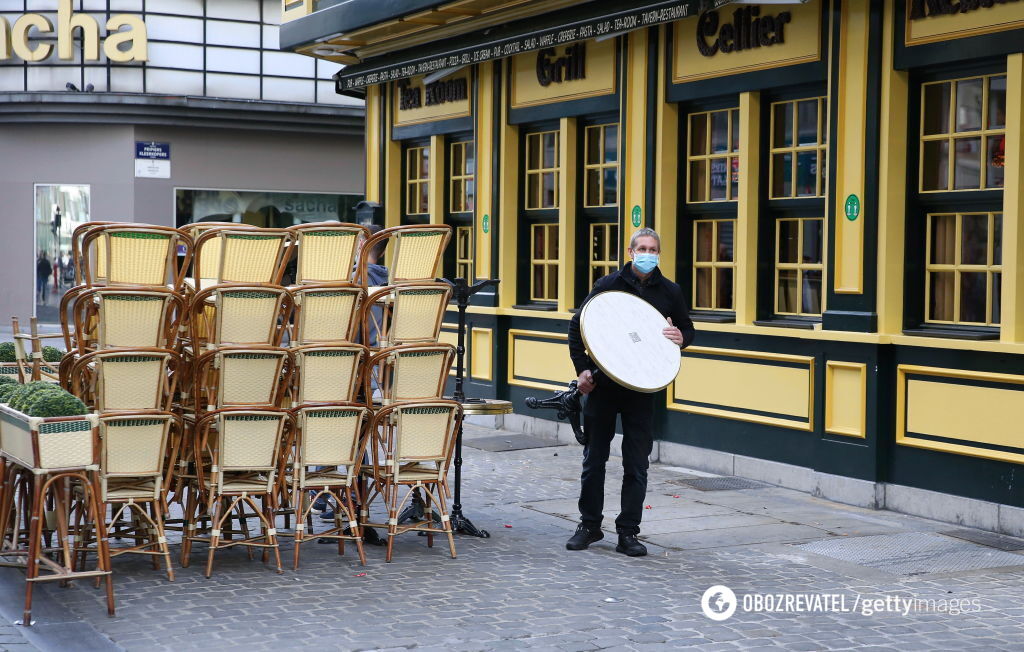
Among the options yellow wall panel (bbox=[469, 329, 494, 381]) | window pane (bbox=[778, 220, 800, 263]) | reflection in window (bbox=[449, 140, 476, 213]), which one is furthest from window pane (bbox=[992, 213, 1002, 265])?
reflection in window (bbox=[449, 140, 476, 213])

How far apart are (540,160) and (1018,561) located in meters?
7.47

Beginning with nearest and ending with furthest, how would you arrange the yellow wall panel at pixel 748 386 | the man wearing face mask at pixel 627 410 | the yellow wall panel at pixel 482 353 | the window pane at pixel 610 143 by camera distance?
the man wearing face mask at pixel 627 410 < the yellow wall panel at pixel 748 386 < the window pane at pixel 610 143 < the yellow wall panel at pixel 482 353

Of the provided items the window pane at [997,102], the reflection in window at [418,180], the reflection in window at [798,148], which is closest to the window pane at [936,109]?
the window pane at [997,102]

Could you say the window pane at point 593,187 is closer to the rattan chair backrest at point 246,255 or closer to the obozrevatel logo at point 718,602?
the rattan chair backrest at point 246,255

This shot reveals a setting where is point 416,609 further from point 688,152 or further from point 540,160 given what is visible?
point 540,160

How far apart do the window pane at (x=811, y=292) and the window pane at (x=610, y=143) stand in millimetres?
2900

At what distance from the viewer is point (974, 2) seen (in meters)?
8.70

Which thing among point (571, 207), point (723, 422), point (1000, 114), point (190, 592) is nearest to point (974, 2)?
point (1000, 114)

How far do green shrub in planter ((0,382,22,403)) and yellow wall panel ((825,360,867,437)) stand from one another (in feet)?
18.6

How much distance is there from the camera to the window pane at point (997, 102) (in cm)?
875

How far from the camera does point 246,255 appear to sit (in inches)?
306

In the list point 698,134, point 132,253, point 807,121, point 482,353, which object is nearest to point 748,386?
point 807,121

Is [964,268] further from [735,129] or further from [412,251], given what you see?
[412,251]

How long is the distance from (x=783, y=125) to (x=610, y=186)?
8.30 feet
